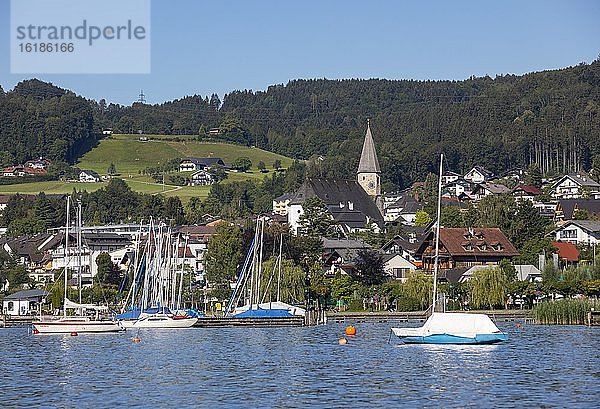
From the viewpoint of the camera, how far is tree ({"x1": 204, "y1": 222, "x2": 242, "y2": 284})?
3903 inches

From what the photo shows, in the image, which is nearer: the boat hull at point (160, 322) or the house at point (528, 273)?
the boat hull at point (160, 322)

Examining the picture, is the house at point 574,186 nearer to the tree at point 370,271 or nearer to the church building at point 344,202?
the church building at point 344,202

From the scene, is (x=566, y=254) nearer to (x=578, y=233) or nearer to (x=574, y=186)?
(x=578, y=233)

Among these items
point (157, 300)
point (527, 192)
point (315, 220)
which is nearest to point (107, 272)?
point (157, 300)

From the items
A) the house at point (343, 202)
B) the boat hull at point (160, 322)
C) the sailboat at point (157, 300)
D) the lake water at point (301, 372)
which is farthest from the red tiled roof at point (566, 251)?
the house at point (343, 202)

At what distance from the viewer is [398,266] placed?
348 ft

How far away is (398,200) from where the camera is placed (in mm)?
189000

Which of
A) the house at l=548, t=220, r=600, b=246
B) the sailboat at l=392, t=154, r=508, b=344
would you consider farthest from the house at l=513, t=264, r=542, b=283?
the sailboat at l=392, t=154, r=508, b=344

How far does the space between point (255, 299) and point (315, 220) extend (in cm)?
4733

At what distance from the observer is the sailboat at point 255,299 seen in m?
80.8

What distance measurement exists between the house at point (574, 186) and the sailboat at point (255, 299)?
299 feet

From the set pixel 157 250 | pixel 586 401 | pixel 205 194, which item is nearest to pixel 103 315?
pixel 157 250

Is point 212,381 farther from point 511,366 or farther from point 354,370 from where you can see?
point 511,366

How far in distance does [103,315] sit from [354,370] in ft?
146
